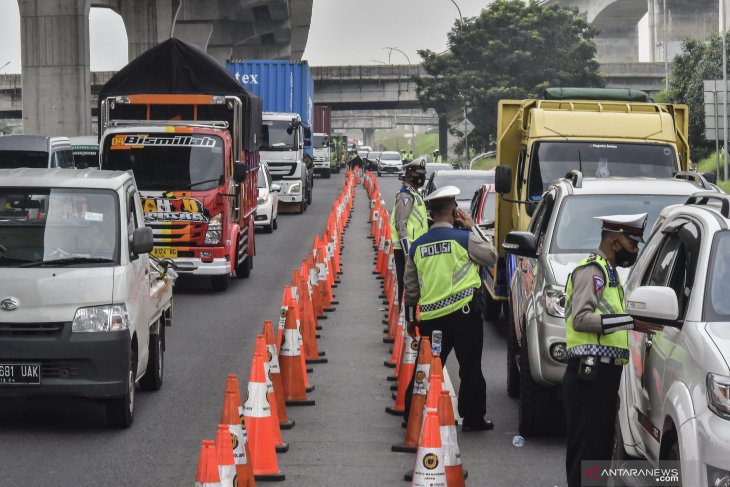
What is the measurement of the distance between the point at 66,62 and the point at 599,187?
3311 centimetres

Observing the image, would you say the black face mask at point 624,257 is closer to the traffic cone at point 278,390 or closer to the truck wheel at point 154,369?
the traffic cone at point 278,390

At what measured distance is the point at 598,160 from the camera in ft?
52.9

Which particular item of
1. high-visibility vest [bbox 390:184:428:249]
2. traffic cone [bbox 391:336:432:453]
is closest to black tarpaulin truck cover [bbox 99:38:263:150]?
high-visibility vest [bbox 390:184:428:249]

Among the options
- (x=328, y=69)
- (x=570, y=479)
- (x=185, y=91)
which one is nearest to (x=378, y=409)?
(x=570, y=479)

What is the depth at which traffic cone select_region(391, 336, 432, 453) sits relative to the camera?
10062mm

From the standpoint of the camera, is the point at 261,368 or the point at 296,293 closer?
the point at 261,368

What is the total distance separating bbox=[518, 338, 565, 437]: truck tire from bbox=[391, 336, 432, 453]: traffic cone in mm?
840

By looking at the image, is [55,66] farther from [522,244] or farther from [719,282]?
[719,282]

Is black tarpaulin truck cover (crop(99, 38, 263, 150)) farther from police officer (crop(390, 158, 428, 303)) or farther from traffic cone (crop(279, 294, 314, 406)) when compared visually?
traffic cone (crop(279, 294, 314, 406))

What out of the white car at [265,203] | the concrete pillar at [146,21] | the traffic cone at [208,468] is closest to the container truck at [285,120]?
the white car at [265,203]

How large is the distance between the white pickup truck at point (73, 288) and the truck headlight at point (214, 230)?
8.71 m

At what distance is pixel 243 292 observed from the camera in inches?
848

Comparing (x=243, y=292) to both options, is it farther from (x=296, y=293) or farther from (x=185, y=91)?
(x=296, y=293)

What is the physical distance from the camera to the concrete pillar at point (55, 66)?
1673 inches
